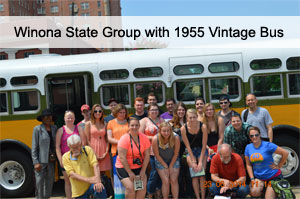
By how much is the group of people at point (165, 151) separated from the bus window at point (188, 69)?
0.95 meters

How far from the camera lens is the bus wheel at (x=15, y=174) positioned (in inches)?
282

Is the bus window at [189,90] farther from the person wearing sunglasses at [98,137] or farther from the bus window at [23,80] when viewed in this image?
the bus window at [23,80]

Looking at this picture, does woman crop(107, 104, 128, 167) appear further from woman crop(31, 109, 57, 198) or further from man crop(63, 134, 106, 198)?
woman crop(31, 109, 57, 198)

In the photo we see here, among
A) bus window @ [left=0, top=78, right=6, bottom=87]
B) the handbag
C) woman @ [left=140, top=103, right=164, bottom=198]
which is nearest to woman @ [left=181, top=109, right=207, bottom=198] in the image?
woman @ [left=140, top=103, right=164, bottom=198]

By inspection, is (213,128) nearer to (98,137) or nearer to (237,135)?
(237,135)

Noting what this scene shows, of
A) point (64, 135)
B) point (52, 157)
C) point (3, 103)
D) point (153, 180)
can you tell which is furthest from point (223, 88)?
point (3, 103)

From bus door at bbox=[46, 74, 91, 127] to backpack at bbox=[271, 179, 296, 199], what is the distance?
14.6 ft

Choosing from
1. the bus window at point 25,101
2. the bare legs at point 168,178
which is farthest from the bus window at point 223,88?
the bus window at point 25,101

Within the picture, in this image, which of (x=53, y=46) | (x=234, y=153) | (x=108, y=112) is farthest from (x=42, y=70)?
(x=53, y=46)

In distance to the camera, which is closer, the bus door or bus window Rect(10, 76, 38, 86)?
bus window Rect(10, 76, 38, 86)

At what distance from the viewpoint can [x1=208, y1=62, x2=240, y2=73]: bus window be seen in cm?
679

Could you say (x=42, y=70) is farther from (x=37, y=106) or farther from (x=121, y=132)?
(x=121, y=132)

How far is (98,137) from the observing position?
19.2 ft

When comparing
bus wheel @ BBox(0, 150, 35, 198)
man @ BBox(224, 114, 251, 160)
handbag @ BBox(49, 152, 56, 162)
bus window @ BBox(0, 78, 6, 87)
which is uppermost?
bus window @ BBox(0, 78, 6, 87)
